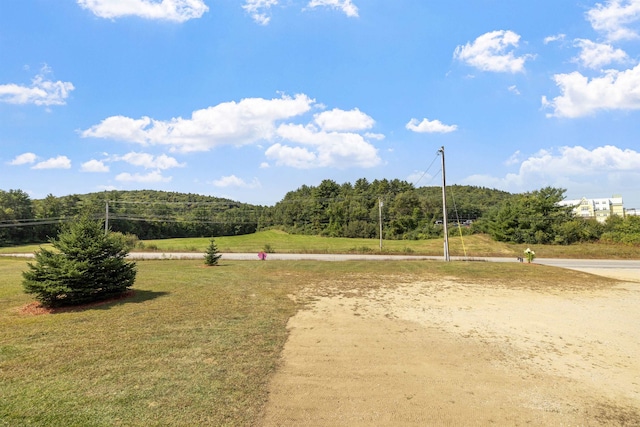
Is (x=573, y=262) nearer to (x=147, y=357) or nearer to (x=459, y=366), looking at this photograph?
(x=459, y=366)

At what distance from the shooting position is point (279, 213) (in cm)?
8438

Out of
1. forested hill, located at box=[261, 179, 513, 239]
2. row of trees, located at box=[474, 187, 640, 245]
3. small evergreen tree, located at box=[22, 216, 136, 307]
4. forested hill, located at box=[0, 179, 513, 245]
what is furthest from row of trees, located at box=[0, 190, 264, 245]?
row of trees, located at box=[474, 187, 640, 245]

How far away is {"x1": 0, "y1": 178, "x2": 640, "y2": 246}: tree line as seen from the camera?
43156 millimetres

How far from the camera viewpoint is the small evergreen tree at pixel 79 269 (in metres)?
9.31

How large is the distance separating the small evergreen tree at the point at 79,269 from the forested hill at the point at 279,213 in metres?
44.1

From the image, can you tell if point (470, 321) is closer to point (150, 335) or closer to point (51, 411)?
point (150, 335)

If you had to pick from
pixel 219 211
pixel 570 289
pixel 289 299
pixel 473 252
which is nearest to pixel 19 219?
pixel 219 211

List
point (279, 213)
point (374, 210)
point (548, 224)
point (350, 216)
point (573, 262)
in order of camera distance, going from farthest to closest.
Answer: point (279, 213)
point (350, 216)
point (374, 210)
point (548, 224)
point (573, 262)

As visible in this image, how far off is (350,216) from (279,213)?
22.9m

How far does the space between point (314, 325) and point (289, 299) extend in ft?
11.2

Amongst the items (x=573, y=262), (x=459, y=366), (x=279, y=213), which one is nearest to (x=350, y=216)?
(x=279, y=213)

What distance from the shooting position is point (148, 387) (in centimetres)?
457

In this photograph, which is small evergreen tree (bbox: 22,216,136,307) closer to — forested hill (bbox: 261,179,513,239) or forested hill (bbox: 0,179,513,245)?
forested hill (bbox: 0,179,513,245)

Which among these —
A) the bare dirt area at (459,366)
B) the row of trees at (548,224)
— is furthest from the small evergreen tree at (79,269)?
the row of trees at (548,224)
